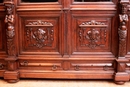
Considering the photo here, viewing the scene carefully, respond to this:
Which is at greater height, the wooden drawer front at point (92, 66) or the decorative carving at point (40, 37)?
the decorative carving at point (40, 37)

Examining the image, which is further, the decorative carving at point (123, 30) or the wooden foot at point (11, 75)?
the wooden foot at point (11, 75)

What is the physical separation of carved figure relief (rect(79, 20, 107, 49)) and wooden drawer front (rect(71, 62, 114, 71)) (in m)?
0.18

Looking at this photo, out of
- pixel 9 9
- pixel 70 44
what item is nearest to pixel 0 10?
pixel 9 9

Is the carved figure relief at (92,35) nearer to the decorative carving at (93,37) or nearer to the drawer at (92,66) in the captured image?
the decorative carving at (93,37)

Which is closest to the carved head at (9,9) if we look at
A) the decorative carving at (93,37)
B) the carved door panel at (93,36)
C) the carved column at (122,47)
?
the carved door panel at (93,36)

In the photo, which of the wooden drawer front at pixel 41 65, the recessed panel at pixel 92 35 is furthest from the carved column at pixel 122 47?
the wooden drawer front at pixel 41 65

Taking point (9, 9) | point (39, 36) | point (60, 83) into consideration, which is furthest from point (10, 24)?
point (60, 83)

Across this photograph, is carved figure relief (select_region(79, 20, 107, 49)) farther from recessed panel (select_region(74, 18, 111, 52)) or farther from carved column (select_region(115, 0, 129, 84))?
carved column (select_region(115, 0, 129, 84))

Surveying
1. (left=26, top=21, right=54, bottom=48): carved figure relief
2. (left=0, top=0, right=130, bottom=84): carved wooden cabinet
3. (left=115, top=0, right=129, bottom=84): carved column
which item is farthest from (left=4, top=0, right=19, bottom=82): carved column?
(left=115, top=0, right=129, bottom=84): carved column

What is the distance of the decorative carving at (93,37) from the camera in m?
1.97

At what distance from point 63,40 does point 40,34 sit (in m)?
0.23

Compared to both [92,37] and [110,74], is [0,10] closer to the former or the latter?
[92,37]

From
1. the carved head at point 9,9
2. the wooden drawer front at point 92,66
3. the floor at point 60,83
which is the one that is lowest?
the floor at point 60,83

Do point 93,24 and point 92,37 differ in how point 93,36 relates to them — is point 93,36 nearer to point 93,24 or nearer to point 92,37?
point 92,37
